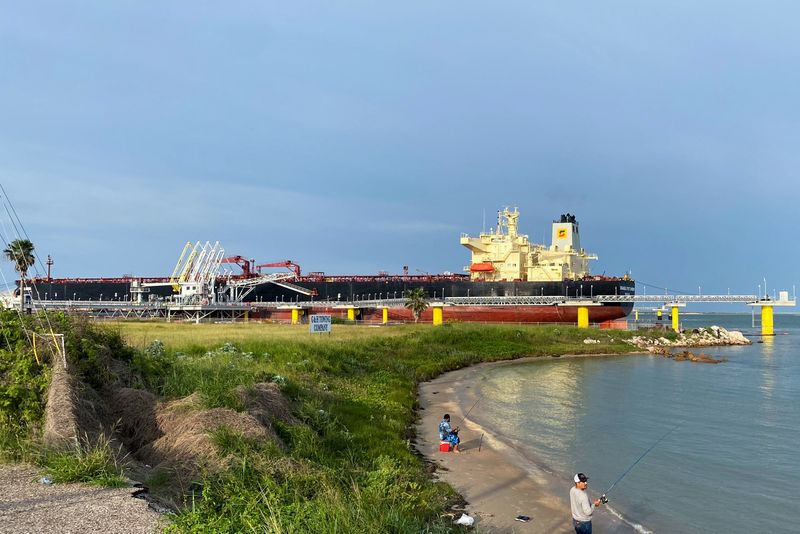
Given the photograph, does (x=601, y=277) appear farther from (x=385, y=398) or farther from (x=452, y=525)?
(x=452, y=525)

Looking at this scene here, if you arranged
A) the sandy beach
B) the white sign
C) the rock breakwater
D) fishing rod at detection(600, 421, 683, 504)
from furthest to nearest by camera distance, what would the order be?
the rock breakwater, the white sign, fishing rod at detection(600, 421, 683, 504), the sandy beach

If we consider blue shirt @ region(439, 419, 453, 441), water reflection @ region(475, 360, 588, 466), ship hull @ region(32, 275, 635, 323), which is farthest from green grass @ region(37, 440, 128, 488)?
ship hull @ region(32, 275, 635, 323)

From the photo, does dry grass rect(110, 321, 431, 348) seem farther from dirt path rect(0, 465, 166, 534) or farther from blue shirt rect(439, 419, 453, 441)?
dirt path rect(0, 465, 166, 534)

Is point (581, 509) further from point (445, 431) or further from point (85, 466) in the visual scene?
point (85, 466)

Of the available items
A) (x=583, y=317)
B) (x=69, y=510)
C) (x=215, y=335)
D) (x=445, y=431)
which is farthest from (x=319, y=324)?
(x=583, y=317)

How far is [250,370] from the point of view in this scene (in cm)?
1856

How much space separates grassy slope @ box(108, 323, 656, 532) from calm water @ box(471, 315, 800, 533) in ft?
15.3

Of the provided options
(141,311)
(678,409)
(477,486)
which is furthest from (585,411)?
(141,311)

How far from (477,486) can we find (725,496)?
616 cm

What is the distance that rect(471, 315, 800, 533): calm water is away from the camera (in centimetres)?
1372

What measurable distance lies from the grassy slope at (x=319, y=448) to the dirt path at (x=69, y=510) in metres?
0.54

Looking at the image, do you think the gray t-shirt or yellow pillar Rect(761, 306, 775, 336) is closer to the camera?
the gray t-shirt

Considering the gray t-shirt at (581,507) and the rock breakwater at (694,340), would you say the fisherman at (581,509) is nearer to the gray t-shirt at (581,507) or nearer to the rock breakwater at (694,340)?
the gray t-shirt at (581,507)

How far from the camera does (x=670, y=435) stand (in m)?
21.0
